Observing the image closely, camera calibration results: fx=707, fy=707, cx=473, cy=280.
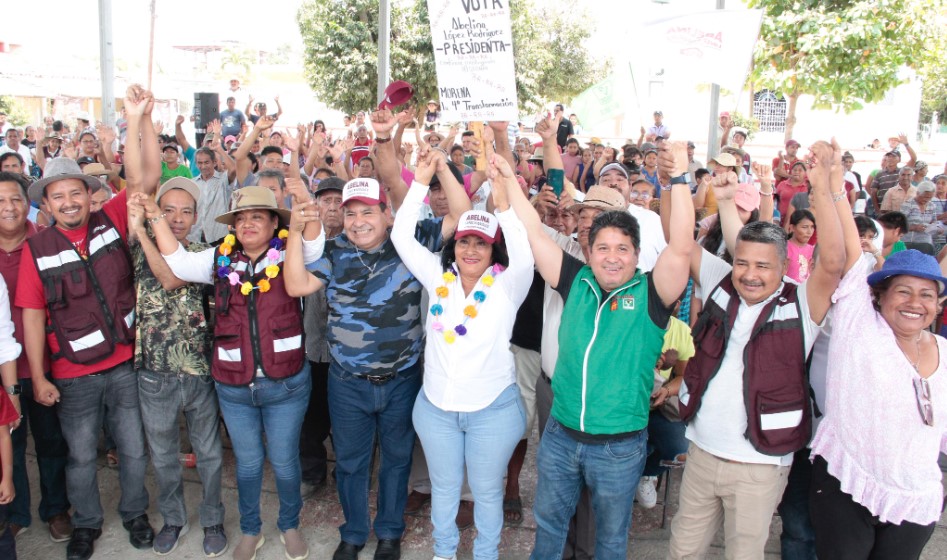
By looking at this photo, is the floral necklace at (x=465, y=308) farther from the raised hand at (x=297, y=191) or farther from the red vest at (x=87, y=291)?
the red vest at (x=87, y=291)

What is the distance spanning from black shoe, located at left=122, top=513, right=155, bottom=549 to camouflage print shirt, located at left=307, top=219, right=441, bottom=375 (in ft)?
5.01

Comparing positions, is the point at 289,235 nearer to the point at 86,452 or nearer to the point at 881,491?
the point at 86,452

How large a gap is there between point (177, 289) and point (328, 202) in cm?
120

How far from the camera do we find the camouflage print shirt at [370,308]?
3.59 m

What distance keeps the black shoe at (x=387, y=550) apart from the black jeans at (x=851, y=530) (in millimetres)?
2100

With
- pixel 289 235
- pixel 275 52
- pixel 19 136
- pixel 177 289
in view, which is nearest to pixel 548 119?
pixel 289 235

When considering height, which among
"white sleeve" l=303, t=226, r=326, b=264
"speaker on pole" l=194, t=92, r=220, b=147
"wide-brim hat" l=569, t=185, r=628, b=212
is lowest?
"white sleeve" l=303, t=226, r=326, b=264

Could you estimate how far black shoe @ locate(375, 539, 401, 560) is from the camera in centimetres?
382

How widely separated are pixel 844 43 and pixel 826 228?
47.0ft

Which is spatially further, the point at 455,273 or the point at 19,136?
the point at 19,136

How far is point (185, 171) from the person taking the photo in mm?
7562

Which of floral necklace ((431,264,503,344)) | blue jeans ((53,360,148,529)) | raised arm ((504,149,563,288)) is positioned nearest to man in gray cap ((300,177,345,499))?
blue jeans ((53,360,148,529))

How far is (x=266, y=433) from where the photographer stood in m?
3.73

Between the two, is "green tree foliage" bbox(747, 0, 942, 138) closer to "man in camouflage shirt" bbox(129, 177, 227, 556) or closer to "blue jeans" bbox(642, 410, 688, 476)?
"blue jeans" bbox(642, 410, 688, 476)
